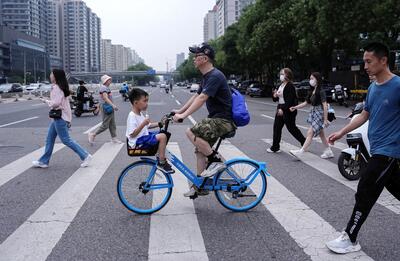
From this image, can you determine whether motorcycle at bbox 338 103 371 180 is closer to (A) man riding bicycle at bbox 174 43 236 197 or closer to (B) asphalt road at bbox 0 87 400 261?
(B) asphalt road at bbox 0 87 400 261

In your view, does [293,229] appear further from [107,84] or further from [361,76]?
[361,76]

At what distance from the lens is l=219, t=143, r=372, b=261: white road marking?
401 centimetres

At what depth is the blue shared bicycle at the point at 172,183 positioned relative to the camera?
5207 millimetres

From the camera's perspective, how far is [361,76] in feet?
119

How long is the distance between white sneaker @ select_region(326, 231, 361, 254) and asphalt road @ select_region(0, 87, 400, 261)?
60mm

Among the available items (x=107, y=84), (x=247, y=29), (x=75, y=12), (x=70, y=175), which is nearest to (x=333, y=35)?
(x=247, y=29)

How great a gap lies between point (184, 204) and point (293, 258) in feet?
6.52

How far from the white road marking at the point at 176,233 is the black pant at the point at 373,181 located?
4.59 feet

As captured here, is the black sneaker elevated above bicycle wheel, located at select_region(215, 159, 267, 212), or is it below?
above

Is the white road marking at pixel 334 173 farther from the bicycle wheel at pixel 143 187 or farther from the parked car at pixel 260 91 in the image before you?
the parked car at pixel 260 91

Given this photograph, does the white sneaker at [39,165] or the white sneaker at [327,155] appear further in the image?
the white sneaker at [327,155]

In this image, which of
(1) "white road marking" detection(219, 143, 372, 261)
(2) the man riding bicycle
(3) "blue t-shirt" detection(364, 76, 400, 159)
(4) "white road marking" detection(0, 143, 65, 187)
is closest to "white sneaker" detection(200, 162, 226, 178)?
(2) the man riding bicycle

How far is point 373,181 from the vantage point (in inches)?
155

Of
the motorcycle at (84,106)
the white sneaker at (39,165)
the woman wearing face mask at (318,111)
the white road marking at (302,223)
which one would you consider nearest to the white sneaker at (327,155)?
the woman wearing face mask at (318,111)
